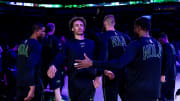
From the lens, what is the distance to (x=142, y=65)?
3045mm

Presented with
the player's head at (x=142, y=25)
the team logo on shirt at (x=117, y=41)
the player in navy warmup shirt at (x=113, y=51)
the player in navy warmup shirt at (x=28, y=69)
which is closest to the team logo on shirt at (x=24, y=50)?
the player in navy warmup shirt at (x=28, y=69)

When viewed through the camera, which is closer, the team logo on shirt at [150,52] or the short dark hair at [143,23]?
the team logo on shirt at [150,52]

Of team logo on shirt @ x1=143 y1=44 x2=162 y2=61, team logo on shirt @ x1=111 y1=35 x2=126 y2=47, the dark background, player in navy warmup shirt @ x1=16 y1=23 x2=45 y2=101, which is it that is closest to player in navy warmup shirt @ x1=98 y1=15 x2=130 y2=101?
team logo on shirt @ x1=111 y1=35 x2=126 y2=47

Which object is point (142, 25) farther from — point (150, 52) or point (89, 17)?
point (89, 17)

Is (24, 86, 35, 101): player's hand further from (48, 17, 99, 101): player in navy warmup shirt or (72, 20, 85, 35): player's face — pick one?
(72, 20, 85, 35): player's face

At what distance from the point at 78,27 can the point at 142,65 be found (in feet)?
3.61

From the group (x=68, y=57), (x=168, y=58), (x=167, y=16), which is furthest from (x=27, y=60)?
(x=167, y=16)

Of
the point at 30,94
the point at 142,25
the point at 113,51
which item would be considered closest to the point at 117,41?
the point at 113,51

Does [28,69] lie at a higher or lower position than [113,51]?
lower

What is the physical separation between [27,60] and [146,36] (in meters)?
1.76

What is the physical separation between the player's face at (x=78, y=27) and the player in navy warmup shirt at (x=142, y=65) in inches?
26.2

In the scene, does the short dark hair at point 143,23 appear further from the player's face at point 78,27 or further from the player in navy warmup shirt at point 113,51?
the player in navy warmup shirt at point 113,51

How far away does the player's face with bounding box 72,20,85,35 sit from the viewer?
11.8 ft

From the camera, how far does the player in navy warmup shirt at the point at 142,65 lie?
297cm
